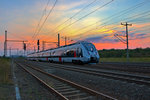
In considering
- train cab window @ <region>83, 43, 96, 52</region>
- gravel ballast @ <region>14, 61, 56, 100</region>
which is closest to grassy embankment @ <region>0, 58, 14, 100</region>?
gravel ballast @ <region>14, 61, 56, 100</region>

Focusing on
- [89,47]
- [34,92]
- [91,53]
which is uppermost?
[89,47]

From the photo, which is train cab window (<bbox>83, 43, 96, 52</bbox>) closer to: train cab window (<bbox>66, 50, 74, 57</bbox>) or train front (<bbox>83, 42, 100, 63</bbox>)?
train front (<bbox>83, 42, 100, 63</bbox>)

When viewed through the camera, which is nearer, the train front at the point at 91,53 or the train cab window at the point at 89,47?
the train front at the point at 91,53

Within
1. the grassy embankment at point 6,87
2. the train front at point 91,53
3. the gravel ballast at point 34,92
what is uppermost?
the train front at point 91,53

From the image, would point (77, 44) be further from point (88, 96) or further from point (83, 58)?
point (88, 96)

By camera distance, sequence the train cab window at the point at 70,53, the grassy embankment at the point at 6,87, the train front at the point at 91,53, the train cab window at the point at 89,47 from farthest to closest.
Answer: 1. the train cab window at the point at 70,53
2. the train cab window at the point at 89,47
3. the train front at the point at 91,53
4. the grassy embankment at the point at 6,87

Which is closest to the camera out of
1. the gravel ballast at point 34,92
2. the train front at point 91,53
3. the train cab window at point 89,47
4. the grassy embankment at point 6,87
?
the gravel ballast at point 34,92

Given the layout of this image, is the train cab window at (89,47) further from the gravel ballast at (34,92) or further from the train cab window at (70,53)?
the gravel ballast at (34,92)

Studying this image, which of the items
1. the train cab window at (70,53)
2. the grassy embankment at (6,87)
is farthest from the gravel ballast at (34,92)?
the train cab window at (70,53)

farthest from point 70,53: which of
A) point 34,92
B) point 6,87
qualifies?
point 34,92

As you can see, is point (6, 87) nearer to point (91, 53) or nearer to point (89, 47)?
point (91, 53)

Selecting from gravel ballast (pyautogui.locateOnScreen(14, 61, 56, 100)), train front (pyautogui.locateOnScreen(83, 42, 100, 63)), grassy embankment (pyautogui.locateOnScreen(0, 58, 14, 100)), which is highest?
train front (pyautogui.locateOnScreen(83, 42, 100, 63))

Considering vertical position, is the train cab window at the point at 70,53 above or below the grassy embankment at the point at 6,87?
above

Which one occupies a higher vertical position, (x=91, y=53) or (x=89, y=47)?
(x=89, y=47)
